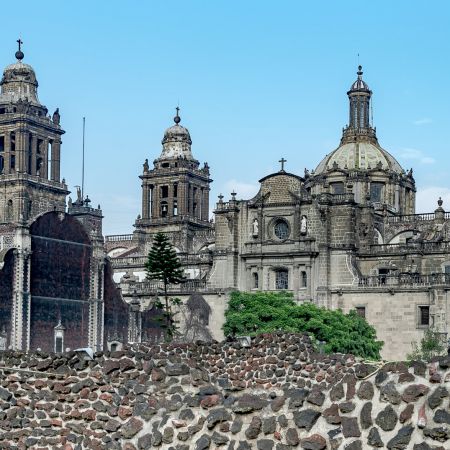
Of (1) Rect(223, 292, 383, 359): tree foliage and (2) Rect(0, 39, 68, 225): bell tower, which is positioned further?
(2) Rect(0, 39, 68, 225): bell tower

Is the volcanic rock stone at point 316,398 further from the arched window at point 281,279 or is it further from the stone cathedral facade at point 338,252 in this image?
the arched window at point 281,279

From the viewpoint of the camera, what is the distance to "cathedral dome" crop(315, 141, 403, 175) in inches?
3442

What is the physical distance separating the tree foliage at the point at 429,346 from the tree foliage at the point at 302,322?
214cm

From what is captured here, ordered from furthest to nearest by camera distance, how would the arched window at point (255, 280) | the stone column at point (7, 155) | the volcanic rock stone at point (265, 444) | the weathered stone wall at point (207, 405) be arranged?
the stone column at point (7, 155) < the arched window at point (255, 280) < the volcanic rock stone at point (265, 444) < the weathered stone wall at point (207, 405)

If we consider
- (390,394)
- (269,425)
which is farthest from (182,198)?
(390,394)

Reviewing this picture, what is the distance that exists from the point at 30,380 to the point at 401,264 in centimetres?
6105

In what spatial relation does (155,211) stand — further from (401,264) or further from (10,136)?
(401,264)

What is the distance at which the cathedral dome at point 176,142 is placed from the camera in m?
92.9

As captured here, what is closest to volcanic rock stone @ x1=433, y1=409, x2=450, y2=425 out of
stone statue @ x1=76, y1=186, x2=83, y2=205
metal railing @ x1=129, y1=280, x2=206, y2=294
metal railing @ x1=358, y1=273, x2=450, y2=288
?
metal railing @ x1=358, y1=273, x2=450, y2=288

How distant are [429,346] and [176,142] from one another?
114 ft

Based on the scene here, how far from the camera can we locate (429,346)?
64125 millimetres

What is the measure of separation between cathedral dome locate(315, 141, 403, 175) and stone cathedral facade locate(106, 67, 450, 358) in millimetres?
89

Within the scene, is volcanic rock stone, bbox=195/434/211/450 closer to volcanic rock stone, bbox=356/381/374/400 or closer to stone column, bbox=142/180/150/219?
volcanic rock stone, bbox=356/381/374/400

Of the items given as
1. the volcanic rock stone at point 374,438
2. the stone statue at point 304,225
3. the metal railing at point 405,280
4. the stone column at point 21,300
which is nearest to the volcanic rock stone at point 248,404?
the volcanic rock stone at point 374,438
